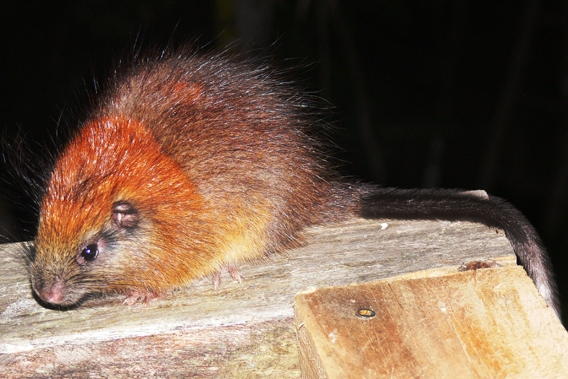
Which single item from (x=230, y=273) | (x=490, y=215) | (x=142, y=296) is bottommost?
(x=142, y=296)

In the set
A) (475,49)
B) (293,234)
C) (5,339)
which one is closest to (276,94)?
(293,234)

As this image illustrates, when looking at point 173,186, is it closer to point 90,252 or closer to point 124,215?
point 124,215

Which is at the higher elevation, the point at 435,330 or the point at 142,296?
the point at 435,330

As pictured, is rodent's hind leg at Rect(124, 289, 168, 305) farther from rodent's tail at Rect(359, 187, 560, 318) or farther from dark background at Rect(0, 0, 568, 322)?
dark background at Rect(0, 0, 568, 322)

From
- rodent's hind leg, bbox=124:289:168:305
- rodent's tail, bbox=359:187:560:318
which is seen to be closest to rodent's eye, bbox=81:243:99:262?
rodent's hind leg, bbox=124:289:168:305

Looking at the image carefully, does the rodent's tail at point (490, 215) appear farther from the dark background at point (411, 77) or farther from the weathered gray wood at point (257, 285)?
the dark background at point (411, 77)

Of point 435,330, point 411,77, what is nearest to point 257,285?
point 435,330

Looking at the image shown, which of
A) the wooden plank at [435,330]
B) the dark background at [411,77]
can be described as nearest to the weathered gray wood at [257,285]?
the wooden plank at [435,330]
